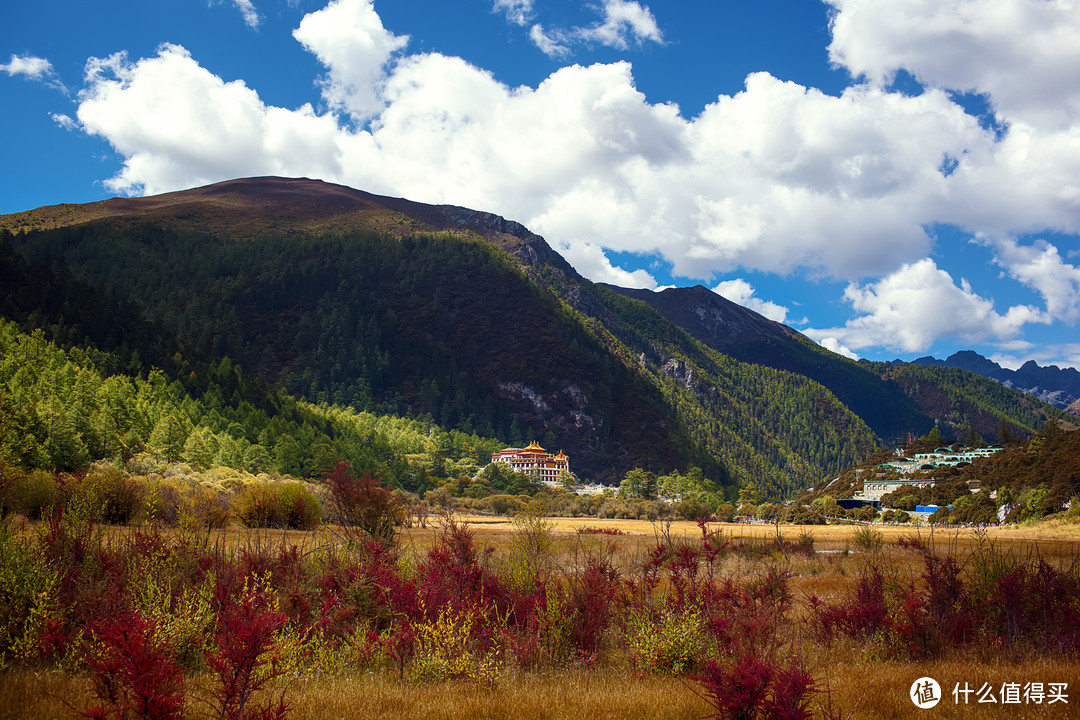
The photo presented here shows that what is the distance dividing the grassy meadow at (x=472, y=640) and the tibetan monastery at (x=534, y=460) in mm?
136212

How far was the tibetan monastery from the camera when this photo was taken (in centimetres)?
15250

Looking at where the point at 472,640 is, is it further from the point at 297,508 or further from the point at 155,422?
the point at 155,422

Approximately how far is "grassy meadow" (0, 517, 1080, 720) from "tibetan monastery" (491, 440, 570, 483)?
136212 millimetres

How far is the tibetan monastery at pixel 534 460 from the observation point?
15250cm

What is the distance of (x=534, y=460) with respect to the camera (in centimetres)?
15525

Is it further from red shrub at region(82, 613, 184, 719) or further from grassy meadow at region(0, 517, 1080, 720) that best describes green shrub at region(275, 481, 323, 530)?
red shrub at region(82, 613, 184, 719)

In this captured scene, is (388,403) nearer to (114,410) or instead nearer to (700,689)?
(114,410)

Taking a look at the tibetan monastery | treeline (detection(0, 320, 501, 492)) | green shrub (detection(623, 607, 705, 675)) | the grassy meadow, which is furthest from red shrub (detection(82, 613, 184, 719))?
the tibetan monastery

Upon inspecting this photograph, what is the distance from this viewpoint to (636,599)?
15.7 meters

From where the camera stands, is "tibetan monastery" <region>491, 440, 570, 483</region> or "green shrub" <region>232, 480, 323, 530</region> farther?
"tibetan monastery" <region>491, 440, 570, 483</region>

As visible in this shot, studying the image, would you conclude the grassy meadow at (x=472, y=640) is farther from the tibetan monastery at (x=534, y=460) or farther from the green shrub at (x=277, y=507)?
the tibetan monastery at (x=534, y=460)

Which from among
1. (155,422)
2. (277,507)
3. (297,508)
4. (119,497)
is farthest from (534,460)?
(119,497)

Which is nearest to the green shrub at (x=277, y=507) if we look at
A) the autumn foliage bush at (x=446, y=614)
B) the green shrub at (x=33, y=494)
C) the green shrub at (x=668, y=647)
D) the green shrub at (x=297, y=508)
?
the green shrub at (x=297, y=508)

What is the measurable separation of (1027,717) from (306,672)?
35.8ft
